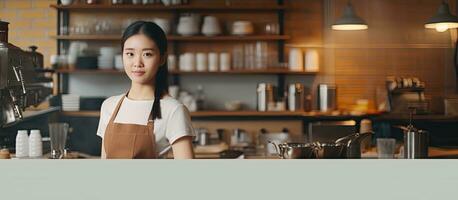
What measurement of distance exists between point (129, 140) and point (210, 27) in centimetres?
278

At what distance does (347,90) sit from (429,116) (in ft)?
4.64

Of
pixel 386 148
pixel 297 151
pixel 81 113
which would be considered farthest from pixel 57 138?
pixel 81 113

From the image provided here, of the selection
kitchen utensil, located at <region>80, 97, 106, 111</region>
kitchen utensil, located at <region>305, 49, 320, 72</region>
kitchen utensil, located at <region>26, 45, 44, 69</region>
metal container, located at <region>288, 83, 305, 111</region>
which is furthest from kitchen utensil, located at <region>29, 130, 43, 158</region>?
kitchen utensil, located at <region>305, 49, 320, 72</region>

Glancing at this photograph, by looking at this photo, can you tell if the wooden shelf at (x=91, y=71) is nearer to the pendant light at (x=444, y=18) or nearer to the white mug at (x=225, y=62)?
the white mug at (x=225, y=62)

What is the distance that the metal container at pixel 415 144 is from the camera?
9.89 ft

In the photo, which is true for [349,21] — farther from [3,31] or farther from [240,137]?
[3,31]

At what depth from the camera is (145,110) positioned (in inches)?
99.9

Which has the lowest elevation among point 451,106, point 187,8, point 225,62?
point 451,106

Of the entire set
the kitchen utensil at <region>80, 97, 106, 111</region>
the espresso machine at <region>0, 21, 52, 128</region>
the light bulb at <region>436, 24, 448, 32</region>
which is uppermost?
the light bulb at <region>436, 24, 448, 32</region>

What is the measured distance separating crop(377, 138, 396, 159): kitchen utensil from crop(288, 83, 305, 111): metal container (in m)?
1.52

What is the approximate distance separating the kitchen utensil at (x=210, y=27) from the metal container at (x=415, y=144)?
91.9 inches

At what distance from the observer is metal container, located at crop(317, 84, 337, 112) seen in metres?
5.14

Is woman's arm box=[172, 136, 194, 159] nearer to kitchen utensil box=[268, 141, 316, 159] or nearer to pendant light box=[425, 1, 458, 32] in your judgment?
kitchen utensil box=[268, 141, 316, 159]

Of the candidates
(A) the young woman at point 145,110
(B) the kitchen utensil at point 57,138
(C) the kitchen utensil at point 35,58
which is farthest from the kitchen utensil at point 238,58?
(A) the young woman at point 145,110
